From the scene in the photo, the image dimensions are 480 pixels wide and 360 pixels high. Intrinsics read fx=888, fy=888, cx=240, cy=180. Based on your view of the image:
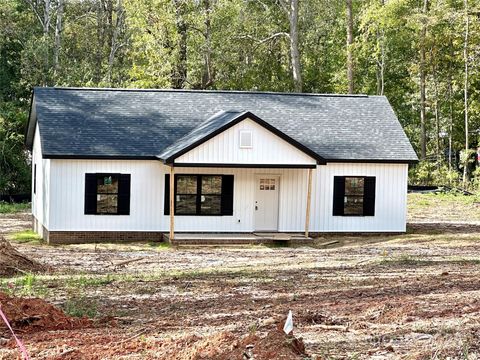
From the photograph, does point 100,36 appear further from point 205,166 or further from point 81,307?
point 81,307

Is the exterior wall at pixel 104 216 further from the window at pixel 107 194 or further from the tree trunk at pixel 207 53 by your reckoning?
the tree trunk at pixel 207 53

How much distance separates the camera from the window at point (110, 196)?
25.8 m

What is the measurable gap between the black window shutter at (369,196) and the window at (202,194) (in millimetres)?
4213

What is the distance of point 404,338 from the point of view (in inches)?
373

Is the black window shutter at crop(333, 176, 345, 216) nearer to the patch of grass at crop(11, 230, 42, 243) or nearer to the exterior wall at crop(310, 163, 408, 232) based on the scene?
the exterior wall at crop(310, 163, 408, 232)

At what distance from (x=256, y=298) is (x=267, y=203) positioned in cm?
1374

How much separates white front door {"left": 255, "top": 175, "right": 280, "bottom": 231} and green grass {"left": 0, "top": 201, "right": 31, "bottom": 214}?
13.4 meters

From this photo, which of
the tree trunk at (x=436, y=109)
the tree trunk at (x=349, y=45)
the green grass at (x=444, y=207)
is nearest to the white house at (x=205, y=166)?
the green grass at (x=444, y=207)

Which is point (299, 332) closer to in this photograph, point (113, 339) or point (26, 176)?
point (113, 339)

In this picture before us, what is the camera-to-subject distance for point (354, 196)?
1083 inches

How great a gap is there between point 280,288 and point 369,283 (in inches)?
66.4

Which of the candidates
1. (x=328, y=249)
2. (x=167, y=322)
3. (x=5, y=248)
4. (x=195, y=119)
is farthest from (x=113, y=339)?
(x=195, y=119)

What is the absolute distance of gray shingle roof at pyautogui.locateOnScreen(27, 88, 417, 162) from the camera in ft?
86.5

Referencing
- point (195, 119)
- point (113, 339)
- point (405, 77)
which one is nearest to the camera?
point (113, 339)
